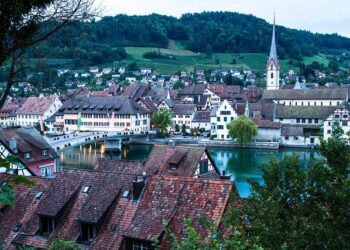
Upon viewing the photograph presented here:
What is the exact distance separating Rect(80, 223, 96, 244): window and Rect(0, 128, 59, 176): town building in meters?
16.2

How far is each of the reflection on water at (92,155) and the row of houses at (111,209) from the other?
3292cm

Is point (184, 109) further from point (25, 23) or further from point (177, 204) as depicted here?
point (25, 23)

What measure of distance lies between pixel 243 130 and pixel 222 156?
641 cm

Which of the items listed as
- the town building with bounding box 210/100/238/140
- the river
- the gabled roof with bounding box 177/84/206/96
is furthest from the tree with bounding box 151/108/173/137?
the gabled roof with bounding box 177/84/206/96

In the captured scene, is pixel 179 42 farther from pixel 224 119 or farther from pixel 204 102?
pixel 224 119

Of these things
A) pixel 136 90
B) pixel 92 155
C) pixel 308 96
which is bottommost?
pixel 92 155

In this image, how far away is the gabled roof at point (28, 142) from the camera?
99.1ft

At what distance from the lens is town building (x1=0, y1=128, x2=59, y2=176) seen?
2988 centimetres

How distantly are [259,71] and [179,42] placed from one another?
45.1 m

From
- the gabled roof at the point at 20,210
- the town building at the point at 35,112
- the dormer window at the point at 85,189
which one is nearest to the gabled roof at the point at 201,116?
the town building at the point at 35,112

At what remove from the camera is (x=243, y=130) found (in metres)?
59.8

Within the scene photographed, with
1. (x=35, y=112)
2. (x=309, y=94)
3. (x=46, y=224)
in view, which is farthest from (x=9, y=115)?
(x=46, y=224)

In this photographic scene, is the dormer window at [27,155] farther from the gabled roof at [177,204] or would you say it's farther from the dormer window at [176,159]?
the gabled roof at [177,204]

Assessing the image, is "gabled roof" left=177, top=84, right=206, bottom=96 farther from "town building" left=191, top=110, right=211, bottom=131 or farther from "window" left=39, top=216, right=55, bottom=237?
"window" left=39, top=216, right=55, bottom=237
